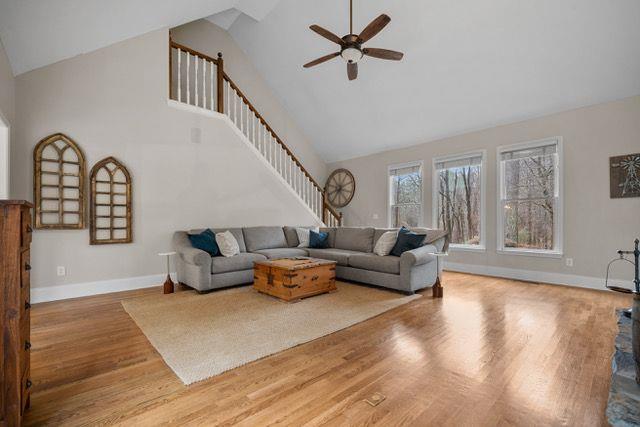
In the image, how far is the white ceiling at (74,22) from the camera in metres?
2.84

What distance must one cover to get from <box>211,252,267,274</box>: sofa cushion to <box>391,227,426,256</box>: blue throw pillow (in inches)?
79.8

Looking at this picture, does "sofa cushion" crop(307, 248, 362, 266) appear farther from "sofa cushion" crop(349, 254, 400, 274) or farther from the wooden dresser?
the wooden dresser

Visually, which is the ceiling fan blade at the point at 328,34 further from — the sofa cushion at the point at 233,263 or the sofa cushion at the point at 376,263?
the sofa cushion at the point at 233,263

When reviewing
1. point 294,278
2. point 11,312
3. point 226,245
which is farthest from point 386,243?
point 11,312

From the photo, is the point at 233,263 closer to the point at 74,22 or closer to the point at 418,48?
the point at 74,22

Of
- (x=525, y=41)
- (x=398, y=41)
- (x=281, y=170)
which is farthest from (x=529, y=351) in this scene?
(x=281, y=170)

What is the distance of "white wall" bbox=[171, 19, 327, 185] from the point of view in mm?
6188

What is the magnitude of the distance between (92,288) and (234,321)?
2414 mm

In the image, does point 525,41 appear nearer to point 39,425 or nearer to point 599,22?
point 599,22

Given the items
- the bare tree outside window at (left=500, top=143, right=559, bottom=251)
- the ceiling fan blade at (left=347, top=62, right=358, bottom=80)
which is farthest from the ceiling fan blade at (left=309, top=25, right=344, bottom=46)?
the bare tree outside window at (left=500, top=143, right=559, bottom=251)

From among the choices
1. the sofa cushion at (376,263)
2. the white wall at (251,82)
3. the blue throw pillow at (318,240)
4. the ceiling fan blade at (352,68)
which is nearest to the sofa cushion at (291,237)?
the blue throw pillow at (318,240)

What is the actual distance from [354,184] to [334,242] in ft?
8.16

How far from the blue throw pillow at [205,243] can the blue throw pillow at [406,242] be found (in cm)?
260

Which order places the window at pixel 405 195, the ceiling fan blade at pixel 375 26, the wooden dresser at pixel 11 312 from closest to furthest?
the wooden dresser at pixel 11 312 → the ceiling fan blade at pixel 375 26 → the window at pixel 405 195
